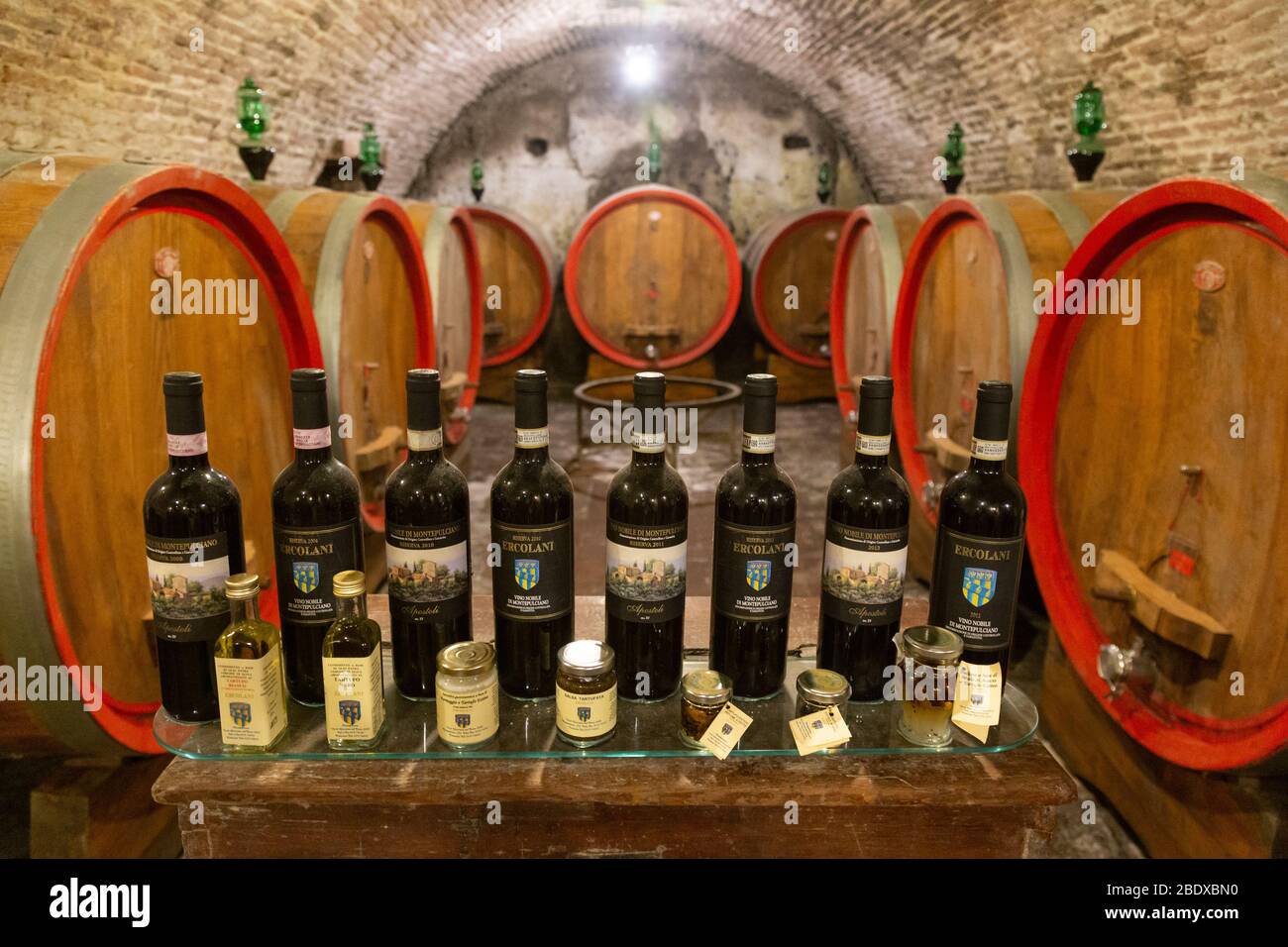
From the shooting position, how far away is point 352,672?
1087mm

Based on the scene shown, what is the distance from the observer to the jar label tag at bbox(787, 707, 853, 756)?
1.13 metres

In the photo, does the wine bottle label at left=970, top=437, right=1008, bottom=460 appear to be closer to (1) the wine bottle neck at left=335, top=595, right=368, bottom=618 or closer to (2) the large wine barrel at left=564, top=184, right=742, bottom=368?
(1) the wine bottle neck at left=335, top=595, right=368, bottom=618

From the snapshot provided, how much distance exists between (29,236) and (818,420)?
4.88 m

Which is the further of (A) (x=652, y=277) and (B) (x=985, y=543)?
(A) (x=652, y=277)

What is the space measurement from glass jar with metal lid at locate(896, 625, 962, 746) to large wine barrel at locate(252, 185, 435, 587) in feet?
5.65

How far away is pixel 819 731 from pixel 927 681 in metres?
0.15

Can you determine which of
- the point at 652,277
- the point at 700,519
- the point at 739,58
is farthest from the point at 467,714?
the point at 739,58

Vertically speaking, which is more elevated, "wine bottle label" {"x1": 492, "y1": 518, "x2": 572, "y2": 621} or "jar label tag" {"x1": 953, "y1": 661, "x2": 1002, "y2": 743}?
"wine bottle label" {"x1": 492, "y1": 518, "x2": 572, "y2": 621}

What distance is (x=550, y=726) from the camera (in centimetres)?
117

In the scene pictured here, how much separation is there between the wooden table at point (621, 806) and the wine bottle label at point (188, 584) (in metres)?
0.17

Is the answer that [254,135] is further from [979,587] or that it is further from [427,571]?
[979,587]

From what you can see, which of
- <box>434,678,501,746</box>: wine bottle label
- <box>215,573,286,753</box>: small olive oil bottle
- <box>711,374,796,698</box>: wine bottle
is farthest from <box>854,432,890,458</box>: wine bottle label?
<box>215,573,286,753</box>: small olive oil bottle

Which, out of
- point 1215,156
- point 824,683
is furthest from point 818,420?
point 824,683

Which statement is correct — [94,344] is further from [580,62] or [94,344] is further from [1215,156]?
[580,62]
